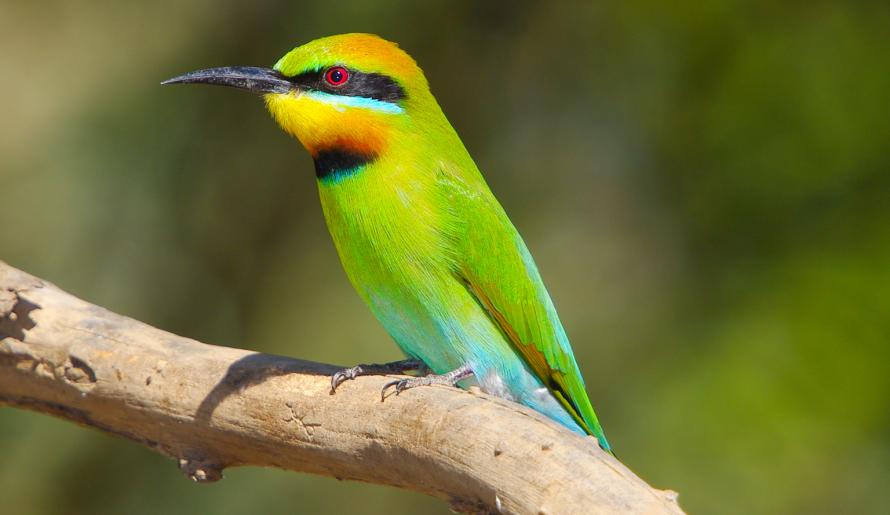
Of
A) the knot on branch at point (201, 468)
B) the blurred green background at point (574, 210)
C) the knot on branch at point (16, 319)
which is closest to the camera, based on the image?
the knot on branch at point (201, 468)

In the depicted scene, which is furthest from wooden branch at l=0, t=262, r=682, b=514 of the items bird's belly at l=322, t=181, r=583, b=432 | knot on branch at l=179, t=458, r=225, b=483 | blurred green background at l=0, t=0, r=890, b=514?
blurred green background at l=0, t=0, r=890, b=514

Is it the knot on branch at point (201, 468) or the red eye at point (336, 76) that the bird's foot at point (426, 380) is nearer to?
the knot on branch at point (201, 468)

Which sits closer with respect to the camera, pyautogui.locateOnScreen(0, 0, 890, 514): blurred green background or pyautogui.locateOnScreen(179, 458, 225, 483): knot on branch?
pyautogui.locateOnScreen(179, 458, 225, 483): knot on branch

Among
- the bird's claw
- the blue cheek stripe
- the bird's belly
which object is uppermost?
the blue cheek stripe

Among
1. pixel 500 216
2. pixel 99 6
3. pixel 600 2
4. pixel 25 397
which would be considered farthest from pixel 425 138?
pixel 99 6

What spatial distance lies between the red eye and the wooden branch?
0.74 m

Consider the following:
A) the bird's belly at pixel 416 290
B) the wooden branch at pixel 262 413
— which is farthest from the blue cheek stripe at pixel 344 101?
the wooden branch at pixel 262 413

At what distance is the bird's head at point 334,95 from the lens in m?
2.92

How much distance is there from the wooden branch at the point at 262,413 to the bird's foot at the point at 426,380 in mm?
39

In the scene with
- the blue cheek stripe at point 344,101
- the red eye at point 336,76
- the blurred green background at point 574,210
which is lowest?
the blue cheek stripe at point 344,101

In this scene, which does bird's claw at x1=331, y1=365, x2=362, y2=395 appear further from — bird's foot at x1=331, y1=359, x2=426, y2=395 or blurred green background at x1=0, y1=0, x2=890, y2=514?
blurred green background at x1=0, y1=0, x2=890, y2=514

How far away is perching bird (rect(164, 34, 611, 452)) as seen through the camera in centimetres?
291

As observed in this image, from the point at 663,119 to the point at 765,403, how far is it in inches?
55.0

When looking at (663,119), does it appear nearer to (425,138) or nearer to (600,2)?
(600,2)
